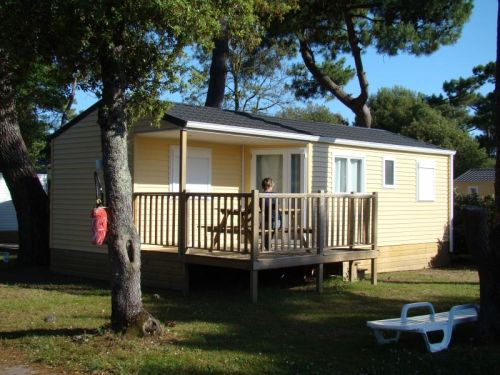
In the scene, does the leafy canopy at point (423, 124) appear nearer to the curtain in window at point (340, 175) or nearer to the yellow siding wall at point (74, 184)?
the curtain in window at point (340, 175)

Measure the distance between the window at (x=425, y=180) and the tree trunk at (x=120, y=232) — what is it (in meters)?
10.5

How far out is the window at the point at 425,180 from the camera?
53.6 feet

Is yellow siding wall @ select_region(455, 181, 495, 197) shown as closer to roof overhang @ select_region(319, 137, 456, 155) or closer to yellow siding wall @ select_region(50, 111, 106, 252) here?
roof overhang @ select_region(319, 137, 456, 155)

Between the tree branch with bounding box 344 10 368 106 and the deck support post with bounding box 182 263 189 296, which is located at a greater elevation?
the tree branch with bounding box 344 10 368 106

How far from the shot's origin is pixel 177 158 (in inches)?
510

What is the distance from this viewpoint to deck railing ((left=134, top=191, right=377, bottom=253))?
33.8 ft

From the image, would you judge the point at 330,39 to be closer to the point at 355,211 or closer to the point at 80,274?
the point at 355,211

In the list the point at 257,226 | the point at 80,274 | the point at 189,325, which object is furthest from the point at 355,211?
the point at 80,274

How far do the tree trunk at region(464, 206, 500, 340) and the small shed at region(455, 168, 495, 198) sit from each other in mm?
38774

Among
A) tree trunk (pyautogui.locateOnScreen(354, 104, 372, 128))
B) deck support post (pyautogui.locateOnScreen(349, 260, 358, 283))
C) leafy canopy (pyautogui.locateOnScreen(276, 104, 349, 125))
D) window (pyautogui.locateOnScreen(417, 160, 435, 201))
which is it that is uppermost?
leafy canopy (pyautogui.locateOnScreen(276, 104, 349, 125))

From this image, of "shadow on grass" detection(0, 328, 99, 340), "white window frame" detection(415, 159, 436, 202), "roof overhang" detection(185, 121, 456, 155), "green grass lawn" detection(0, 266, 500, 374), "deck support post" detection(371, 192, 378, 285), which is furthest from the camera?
"white window frame" detection(415, 159, 436, 202)

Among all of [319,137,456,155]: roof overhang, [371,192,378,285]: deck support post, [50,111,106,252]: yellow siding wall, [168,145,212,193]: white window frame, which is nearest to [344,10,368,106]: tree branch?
[319,137,456,155]: roof overhang

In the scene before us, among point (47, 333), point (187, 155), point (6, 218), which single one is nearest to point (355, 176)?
point (187, 155)

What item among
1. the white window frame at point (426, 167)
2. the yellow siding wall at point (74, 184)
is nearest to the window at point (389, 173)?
the white window frame at point (426, 167)
